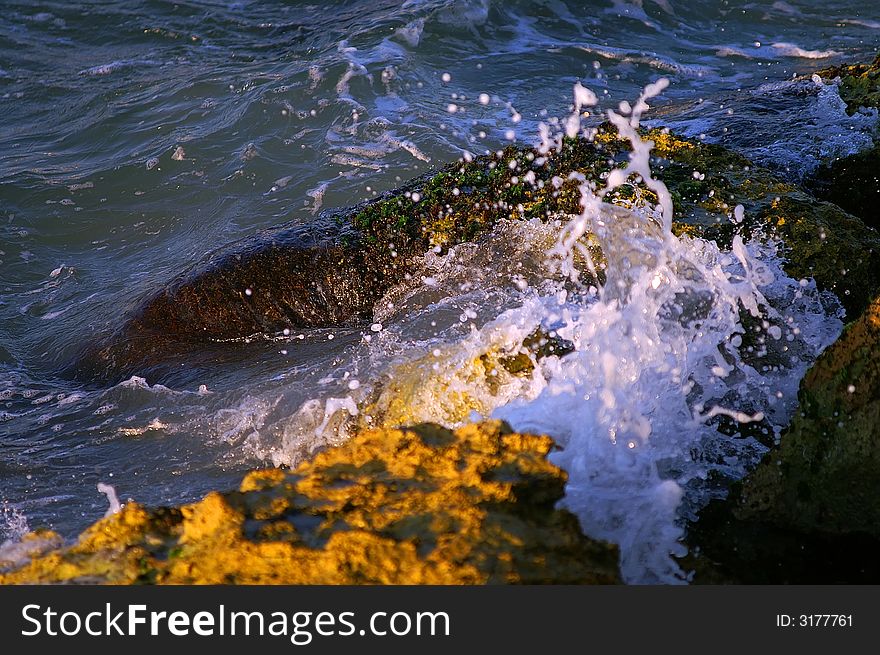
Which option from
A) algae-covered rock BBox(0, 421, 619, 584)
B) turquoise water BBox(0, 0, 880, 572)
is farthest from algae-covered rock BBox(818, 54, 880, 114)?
algae-covered rock BBox(0, 421, 619, 584)

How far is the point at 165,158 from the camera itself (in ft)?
28.5

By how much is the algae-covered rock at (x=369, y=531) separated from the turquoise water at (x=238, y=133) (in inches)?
52.6

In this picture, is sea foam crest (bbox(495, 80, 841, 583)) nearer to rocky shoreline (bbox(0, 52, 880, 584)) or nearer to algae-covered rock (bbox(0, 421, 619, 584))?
rocky shoreline (bbox(0, 52, 880, 584))

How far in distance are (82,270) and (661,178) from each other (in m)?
4.56

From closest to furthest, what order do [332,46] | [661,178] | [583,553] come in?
[583,553], [661,178], [332,46]

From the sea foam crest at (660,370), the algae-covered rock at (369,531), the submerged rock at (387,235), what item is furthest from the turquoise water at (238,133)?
the algae-covered rock at (369,531)

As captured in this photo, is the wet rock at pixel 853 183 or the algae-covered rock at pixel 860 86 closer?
the wet rock at pixel 853 183

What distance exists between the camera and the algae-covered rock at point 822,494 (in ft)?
9.00

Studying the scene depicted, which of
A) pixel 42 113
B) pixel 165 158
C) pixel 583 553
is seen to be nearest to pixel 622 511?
pixel 583 553

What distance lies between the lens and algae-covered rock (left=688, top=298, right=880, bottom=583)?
9.00ft

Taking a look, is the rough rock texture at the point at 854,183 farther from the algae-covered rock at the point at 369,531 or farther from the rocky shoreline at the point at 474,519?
the algae-covered rock at the point at 369,531

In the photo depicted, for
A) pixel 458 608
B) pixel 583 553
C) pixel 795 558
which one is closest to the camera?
pixel 458 608

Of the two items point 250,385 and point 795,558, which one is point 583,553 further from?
point 250,385

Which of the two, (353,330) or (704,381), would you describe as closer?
(704,381)
